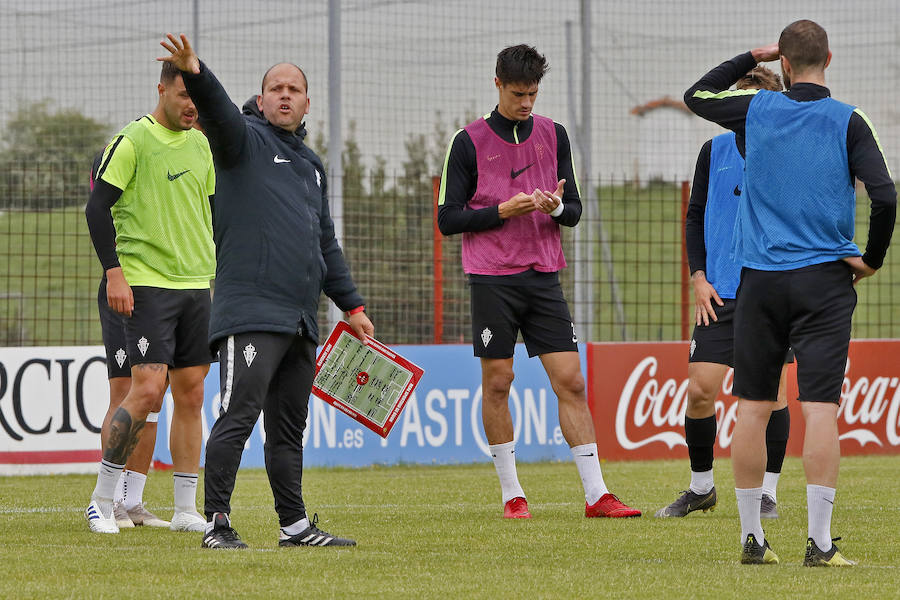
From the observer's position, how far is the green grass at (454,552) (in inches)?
178

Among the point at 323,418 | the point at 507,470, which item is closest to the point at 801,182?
the point at 507,470

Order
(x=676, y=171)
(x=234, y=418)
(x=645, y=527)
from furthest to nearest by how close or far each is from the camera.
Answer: (x=676, y=171) → (x=645, y=527) → (x=234, y=418)

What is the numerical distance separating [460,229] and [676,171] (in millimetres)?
8710

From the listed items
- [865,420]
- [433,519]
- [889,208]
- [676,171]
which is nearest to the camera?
[889,208]

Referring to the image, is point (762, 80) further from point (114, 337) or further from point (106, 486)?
point (106, 486)

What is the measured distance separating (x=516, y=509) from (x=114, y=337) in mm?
2192

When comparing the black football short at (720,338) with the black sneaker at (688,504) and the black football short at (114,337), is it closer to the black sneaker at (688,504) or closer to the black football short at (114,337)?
the black sneaker at (688,504)

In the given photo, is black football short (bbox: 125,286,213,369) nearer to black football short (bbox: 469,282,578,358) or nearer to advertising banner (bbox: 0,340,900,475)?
black football short (bbox: 469,282,578,358)

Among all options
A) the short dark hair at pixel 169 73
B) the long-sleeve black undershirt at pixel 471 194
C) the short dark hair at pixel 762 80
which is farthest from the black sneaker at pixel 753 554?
the short dark hair at pixel 169 73

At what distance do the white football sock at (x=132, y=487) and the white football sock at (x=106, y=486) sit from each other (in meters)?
0.35

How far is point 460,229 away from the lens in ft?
23.6

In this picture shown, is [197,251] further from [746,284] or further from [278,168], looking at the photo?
[746,284]

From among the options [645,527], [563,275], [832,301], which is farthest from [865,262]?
[563,275]

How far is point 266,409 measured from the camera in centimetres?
571
